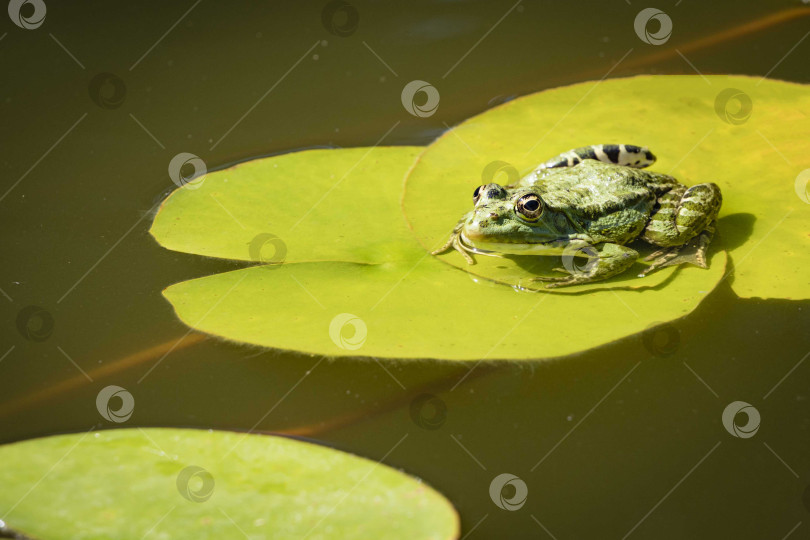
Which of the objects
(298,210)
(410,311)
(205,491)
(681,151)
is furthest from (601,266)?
(205,491)

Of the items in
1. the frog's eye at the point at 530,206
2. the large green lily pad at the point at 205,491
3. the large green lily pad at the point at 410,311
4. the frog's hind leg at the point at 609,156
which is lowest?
the large green lily pad at the point at 205,491

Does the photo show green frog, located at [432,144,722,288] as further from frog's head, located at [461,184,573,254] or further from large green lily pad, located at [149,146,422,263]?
large green lily pad, located at [149,146,422,263]

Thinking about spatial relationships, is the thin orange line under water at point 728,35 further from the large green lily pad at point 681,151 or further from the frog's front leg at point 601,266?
the frog's front leg at point 601,266

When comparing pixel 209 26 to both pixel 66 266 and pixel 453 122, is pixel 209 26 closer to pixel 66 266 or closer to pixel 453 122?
pixel 453 122

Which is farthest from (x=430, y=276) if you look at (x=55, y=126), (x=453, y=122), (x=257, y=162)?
(x=55, y=126)

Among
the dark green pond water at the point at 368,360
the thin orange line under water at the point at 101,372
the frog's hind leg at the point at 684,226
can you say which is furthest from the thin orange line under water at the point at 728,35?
the thin orange line under water at the point at 101,372
